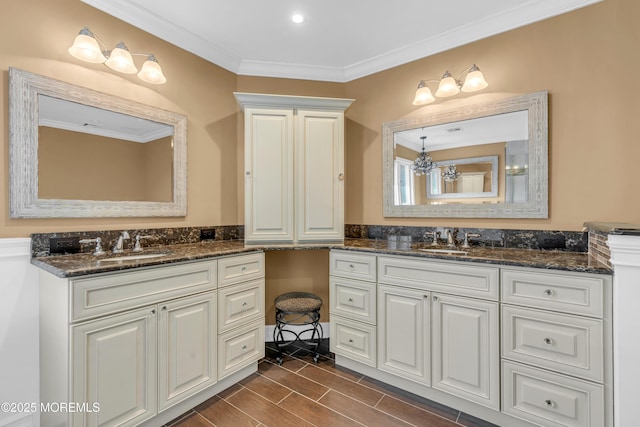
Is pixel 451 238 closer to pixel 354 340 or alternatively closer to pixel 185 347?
pixel 354 340

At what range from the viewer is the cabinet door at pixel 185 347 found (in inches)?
64.6

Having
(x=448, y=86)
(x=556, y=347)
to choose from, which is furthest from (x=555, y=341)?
(x=448, y=86)

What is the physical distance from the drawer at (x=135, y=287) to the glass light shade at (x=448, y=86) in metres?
2.12

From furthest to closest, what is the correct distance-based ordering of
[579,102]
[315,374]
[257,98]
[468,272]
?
[257,98], [315,374], [579,102], [468,272]

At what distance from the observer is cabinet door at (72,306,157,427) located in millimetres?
1339

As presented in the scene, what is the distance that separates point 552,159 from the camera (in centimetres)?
195

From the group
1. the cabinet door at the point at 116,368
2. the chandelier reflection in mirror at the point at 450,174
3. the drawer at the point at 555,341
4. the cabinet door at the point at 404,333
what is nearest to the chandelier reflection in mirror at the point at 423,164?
the chandelier reflection in mirror at the point at 450,174

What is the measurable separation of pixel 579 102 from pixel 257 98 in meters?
2.27

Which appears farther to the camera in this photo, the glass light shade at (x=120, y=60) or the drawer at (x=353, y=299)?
the drawer at (x=353, y=299)

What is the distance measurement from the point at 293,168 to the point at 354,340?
147 centimetres

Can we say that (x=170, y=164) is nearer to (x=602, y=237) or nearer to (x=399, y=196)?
(x=399, y=196)

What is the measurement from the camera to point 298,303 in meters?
2.38

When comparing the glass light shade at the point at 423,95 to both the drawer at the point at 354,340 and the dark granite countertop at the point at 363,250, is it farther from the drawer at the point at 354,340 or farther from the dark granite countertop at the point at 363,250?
the drawer at the point at 354,340

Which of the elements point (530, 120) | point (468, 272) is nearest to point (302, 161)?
point (468, 272)
